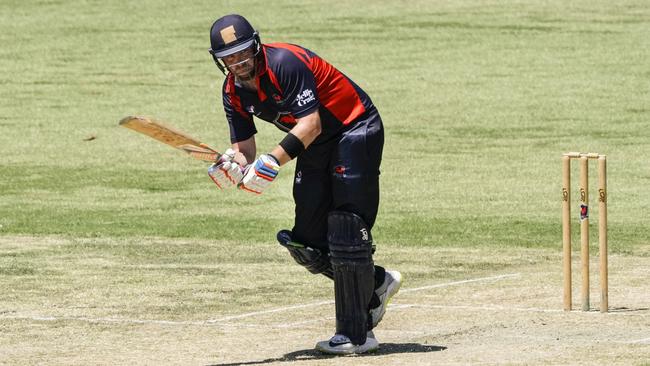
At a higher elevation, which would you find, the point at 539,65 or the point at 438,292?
the point at 539,65

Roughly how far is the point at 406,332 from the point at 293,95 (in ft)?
6.55

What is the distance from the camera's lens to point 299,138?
8.38m

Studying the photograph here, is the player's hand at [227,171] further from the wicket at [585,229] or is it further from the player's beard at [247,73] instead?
the wicket at [585,229]

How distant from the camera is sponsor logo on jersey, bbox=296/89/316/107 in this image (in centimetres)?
838

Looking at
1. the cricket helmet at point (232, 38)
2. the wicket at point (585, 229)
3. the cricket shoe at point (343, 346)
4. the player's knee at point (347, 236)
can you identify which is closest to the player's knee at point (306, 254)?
the player's knee at point (347, 236)

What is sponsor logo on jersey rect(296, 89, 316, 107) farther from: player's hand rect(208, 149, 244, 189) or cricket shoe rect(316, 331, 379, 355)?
cricket shoe rect(316, 331, 379, 355)

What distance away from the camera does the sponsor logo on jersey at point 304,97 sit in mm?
8375

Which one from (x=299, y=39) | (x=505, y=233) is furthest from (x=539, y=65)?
(x=505, y=233)

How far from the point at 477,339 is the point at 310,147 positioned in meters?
1.58

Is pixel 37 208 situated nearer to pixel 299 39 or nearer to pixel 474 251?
pixel 474 251

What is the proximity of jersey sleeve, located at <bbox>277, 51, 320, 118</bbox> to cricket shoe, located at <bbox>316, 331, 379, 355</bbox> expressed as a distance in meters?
1.34

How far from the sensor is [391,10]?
109 ft

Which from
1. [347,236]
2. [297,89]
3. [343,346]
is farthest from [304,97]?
[343,346]

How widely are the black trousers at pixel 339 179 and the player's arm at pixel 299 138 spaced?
30 centimetres
